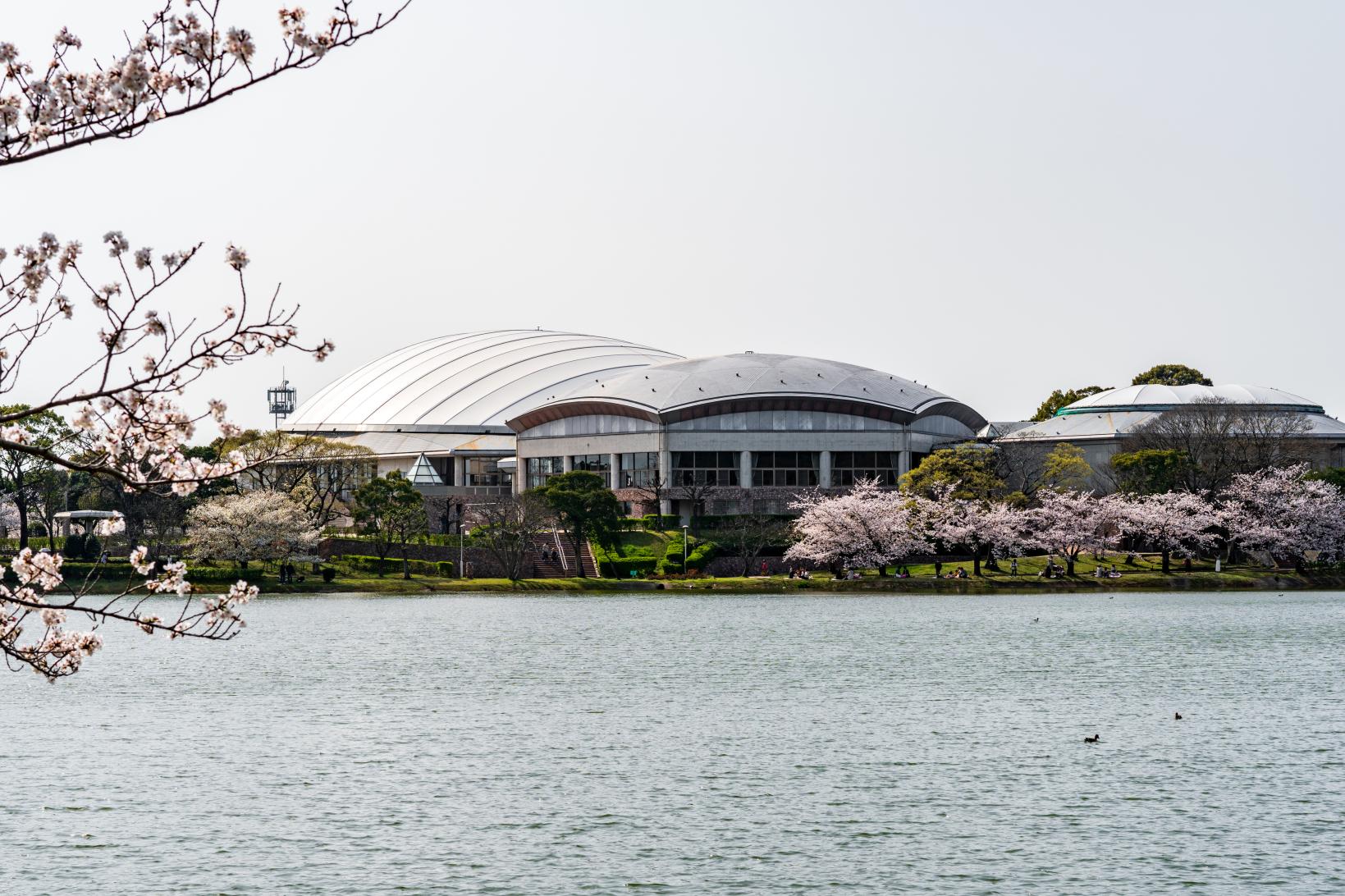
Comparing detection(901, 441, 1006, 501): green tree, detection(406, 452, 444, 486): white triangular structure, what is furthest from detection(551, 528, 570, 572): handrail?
detection(406, 452, 444, 486): white triangular structure

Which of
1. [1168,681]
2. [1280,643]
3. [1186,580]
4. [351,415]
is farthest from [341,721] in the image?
[351,415]

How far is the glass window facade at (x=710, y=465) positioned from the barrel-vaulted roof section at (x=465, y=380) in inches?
902

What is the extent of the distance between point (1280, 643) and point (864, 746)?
2513 cm

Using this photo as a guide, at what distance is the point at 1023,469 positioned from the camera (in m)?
94.4

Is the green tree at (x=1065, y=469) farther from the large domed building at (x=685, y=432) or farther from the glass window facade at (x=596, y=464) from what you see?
the glass window facade at (x=596, y=464)

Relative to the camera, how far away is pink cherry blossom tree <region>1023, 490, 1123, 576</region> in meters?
83.3

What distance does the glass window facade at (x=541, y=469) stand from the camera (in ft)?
367

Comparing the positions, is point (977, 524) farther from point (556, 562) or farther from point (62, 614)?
point (62, 614)

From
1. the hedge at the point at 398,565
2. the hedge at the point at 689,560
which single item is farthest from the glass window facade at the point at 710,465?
the hedge at the point at 398,565

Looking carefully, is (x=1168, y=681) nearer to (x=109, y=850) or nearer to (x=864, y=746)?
(x=864, y=746)

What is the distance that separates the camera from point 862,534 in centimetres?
8544

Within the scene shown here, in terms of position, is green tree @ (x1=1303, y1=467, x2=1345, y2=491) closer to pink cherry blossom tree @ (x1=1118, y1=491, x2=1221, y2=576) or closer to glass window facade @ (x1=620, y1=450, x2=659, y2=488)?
pink cherry blossom tree @ (x1=1118, y1=491, x2=1221, y2=576)

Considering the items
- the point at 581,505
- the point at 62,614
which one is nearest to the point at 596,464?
the point at 581,505

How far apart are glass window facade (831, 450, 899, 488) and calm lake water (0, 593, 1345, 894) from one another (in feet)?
170
